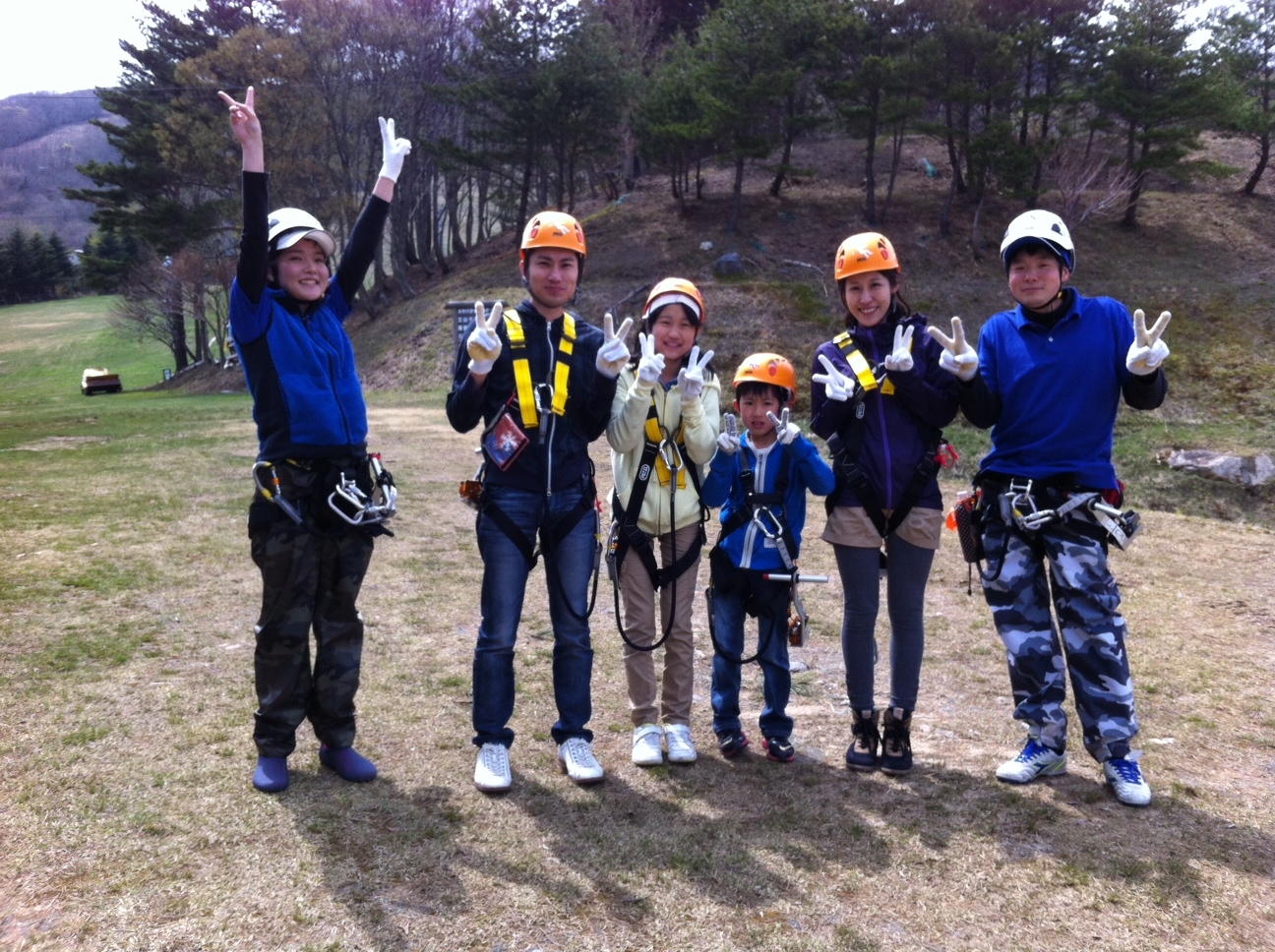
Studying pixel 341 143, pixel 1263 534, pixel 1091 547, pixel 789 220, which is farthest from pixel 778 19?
pixel 1091 547

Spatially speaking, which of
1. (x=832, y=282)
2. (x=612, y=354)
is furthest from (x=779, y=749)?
(x=832, y=282)

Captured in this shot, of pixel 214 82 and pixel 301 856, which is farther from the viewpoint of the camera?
pixel 214 82

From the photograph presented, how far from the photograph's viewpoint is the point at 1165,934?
116 inches

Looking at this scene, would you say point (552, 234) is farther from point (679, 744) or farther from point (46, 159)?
point (46, 159)

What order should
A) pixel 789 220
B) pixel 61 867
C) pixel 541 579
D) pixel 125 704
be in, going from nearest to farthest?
pixel 61 867
pixel 125 704
pixel 541 579
pixel 789 220

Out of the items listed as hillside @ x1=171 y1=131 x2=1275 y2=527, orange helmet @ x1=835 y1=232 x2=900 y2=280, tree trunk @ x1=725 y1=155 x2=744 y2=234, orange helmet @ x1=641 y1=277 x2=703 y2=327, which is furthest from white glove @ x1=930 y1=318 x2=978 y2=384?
tree trunk @ x1=725 y1=155 x2=744 y2=234

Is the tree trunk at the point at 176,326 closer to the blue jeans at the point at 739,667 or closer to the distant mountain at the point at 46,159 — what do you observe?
the blue jeans at the point at 739,667

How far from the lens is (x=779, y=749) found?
425 centimetres

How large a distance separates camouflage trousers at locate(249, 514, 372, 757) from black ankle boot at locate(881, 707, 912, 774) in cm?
226

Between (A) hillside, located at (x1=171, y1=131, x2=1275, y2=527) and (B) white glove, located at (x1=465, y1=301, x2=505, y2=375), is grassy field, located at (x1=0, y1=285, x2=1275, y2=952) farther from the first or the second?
(A) hillside, located at (x1=171, y1=131, x2=1275, y2=527)

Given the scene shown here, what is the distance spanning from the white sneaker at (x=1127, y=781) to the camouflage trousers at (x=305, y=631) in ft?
10.1

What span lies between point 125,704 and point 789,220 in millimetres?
32058

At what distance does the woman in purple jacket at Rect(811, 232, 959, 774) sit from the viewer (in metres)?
4.02

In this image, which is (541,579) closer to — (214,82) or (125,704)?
(125,704)
